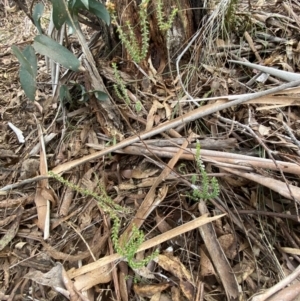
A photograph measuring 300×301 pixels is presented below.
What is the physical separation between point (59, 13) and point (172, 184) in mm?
575

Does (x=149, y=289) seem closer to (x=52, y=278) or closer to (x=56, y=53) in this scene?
(x=52, y=278)

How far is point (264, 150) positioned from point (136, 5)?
1.91 ft

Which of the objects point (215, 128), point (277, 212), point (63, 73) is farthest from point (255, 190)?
point (63, 73)

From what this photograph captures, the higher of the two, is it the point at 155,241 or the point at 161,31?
the point at 161,31

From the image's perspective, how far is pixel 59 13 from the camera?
1163mm

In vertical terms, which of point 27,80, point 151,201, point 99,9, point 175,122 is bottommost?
point 151,201

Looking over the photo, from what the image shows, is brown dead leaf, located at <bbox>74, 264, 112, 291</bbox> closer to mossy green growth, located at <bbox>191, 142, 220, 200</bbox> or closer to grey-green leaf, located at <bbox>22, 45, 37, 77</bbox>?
mossy green growth, located at <bbox>191, 142, 220, 200</bbox>

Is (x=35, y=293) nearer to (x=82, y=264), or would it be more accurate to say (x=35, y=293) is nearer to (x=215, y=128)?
(x=82, y=264)

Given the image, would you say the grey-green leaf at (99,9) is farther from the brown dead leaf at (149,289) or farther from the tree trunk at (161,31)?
the brown dead leaf at (149,289)

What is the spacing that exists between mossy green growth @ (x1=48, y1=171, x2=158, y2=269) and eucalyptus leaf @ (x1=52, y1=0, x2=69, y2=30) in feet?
1.46

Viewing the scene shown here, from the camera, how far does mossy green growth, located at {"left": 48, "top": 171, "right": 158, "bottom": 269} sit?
882 mm

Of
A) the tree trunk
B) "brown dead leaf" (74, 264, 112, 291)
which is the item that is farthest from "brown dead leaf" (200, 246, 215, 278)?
the tree trunk

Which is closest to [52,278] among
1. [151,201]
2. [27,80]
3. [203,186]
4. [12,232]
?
[12,232]

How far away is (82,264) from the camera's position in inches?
40.6
